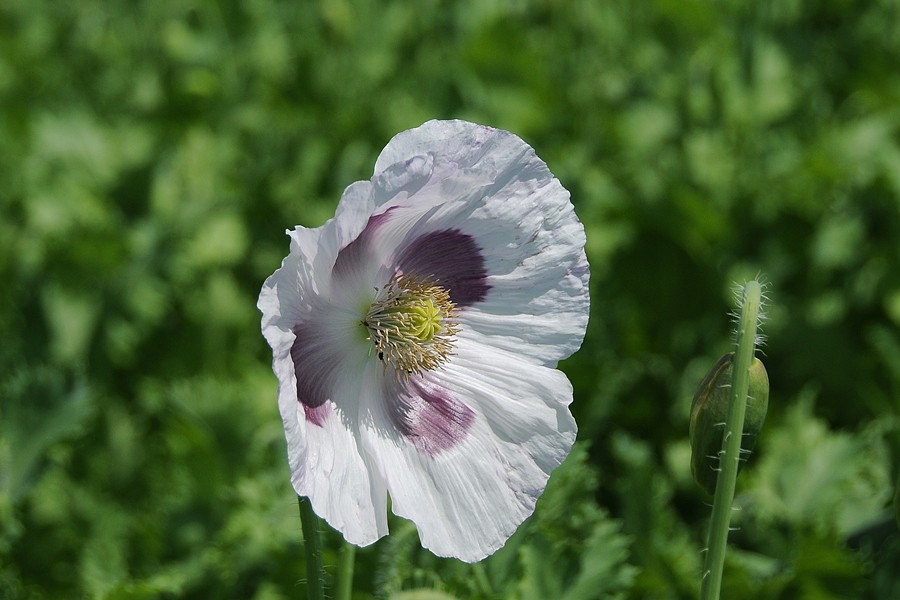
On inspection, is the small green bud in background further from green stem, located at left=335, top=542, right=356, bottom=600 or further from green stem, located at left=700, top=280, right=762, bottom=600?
green stem, located at left=335, top=542, right=356, bottom=600

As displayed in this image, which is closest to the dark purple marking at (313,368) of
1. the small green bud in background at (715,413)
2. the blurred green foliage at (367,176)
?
the small green bud in background at (715,413)

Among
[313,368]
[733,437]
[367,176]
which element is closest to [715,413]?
[733,437]

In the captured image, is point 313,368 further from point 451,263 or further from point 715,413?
point 715,413

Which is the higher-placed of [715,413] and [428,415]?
[428,415]

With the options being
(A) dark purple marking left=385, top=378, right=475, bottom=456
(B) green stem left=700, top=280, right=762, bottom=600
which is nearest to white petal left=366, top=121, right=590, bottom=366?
(A) dark purple marking left=385, top=378, right=475, bottom=456

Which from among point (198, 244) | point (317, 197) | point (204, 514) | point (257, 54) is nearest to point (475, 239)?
point (204, 514)

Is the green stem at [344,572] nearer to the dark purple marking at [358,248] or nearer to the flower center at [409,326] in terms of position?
the flower center at [409,326]
